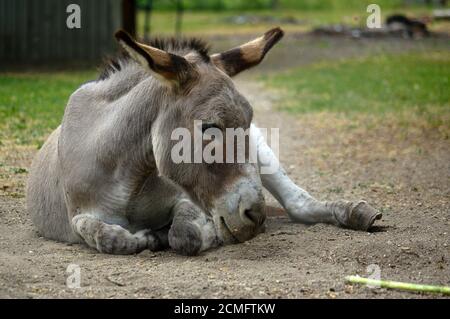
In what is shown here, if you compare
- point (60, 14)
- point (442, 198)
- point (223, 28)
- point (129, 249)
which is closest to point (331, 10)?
point (223, 28)

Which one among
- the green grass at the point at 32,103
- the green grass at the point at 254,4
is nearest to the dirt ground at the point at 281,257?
the green grass at the point at 32,103

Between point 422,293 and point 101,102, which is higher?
point 101,102

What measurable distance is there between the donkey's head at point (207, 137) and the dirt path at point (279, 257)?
14.7 inches

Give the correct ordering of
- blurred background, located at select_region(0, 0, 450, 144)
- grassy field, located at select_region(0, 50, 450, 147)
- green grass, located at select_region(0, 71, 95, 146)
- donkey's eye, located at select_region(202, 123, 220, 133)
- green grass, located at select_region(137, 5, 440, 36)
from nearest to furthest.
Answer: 1. donkey's eye, located at select_region(202, 123, 220, 133)
2. green grass, located at select_region(0, 71, 95, 146)
3. grassy field, located at select_region(0, 50, 450, 147)
4. blurred background, located at select_region(0, 0, 450, 144)
5. green grass, located at select_region(137, 5, 440, 36)

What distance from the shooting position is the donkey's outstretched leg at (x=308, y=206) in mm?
6027

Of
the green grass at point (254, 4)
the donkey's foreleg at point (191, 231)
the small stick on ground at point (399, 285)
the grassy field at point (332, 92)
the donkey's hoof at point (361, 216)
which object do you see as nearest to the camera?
the small stick on ground at point (399, 285)

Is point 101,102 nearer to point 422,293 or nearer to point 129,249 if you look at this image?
point 129,249

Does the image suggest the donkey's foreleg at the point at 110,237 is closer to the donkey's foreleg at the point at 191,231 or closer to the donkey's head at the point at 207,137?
the donkey's foreleg at the point at 191,231

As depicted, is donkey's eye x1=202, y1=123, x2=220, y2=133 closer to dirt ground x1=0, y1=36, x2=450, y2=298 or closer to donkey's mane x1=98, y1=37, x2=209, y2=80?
donkey's mane x1=98, y1=37, x2=209, y2=80

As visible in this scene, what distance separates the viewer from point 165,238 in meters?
5.67

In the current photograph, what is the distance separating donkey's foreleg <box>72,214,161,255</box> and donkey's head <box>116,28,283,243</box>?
1.94 feet

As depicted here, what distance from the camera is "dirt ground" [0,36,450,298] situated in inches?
181

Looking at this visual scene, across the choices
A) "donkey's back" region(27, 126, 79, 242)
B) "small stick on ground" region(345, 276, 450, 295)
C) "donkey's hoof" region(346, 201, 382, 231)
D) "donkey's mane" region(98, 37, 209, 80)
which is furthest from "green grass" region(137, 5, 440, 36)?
"small stick on ground" region(345, 276, 450, 295)

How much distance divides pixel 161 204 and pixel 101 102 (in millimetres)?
828
